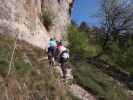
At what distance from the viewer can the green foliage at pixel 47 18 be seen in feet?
95.2

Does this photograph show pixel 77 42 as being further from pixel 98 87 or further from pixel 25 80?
pixel 25 80

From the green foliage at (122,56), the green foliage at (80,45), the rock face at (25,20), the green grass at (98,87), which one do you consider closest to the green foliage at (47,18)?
the rock face at (25,20)

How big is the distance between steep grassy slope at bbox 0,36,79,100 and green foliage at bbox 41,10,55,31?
7771 mm

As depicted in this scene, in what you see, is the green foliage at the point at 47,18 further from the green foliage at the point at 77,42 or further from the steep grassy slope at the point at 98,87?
the green foliage at the point at 77,42

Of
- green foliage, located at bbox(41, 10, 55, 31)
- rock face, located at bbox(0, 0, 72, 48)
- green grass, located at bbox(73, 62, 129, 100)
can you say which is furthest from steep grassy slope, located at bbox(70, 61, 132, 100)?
green foliage, located at bbox(41, 10, 55, 31)

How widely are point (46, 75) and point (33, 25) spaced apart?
8204 mm

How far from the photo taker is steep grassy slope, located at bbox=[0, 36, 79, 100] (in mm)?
15016

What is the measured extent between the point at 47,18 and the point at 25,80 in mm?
13084

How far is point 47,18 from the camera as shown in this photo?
29.1m

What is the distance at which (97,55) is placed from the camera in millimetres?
47500

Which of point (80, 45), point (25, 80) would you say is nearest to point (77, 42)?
point (80, 45)

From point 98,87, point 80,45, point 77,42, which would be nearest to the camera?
point 98,87

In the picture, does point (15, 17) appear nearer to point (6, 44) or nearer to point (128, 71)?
point (6, 44)

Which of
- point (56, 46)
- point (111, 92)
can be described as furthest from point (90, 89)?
point (56, 46)
